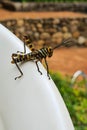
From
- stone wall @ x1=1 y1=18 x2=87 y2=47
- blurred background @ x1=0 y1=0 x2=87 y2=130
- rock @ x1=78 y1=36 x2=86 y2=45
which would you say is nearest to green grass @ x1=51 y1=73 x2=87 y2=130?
blurred background @ x1=0 y1=0 x2=87 y2=130

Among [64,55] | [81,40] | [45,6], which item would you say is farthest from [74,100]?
[45,6]

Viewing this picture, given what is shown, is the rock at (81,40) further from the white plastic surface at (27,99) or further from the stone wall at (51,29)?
the white plastic surface at (27,99)

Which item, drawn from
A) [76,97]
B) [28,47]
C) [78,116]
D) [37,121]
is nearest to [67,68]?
[76,97]

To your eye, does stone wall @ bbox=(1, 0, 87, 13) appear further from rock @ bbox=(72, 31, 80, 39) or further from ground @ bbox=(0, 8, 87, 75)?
rock @ bbox=(72, 31, 80, 39)

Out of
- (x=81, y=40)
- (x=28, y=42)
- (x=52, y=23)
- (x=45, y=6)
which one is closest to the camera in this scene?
(x=28, y=42)

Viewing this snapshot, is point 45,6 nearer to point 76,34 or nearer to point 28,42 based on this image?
point 76,34

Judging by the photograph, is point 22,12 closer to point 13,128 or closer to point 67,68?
point 67,68
